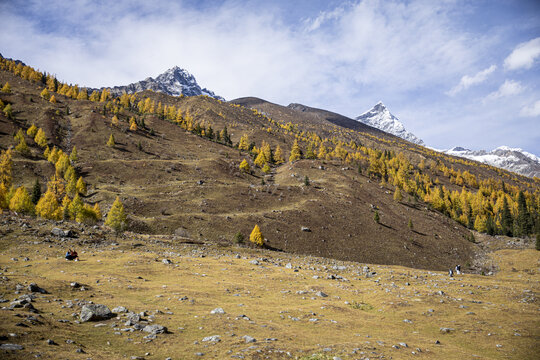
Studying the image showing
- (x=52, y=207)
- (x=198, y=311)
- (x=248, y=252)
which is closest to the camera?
(x=198, y=311)

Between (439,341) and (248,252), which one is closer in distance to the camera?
(439,341)

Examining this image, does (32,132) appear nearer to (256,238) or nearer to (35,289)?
(256,238)

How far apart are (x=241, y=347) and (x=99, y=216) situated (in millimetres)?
68843

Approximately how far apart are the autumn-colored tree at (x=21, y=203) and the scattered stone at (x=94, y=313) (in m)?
67.4

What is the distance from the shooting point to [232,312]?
18266 millimetres

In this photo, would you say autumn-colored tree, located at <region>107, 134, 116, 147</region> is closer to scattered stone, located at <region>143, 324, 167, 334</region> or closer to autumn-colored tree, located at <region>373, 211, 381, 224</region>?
autumn-colored tree, located at <region>373, 211, 381, 224</region>

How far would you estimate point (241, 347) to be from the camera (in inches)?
473

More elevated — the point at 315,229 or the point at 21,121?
the point at 21,121

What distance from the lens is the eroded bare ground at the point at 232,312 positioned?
38.0 ft

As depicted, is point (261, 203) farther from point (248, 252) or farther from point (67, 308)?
point (67, 308)

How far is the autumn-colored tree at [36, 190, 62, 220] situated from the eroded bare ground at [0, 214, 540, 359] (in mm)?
24691

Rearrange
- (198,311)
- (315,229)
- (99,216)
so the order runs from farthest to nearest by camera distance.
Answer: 1. (315,229)
2. (99,216)
3. (198,311)

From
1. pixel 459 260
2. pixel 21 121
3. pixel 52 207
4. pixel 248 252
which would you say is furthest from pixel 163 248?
pixel 21 121

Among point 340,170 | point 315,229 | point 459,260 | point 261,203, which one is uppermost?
point 340,170
